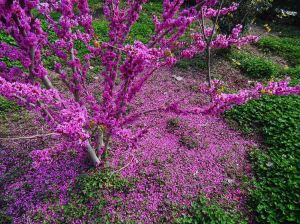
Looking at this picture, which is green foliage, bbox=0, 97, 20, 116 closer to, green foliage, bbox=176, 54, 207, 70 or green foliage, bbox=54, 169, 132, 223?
green foliage, bbox=54, 169, 132, 223

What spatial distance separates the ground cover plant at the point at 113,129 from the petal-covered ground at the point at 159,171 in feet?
0.05

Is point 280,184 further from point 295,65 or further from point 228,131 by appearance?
point 295,65

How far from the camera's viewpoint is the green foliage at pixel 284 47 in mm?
8416

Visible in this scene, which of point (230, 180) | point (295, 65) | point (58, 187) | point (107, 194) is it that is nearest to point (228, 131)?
point (230, 180)

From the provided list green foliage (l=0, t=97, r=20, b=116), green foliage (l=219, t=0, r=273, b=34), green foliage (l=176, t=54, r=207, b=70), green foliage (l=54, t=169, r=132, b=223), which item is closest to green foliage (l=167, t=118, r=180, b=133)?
green foliage (l=54, t=169, r=132, b=223)

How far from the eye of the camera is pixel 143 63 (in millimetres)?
2598

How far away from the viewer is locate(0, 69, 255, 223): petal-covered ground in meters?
3.84

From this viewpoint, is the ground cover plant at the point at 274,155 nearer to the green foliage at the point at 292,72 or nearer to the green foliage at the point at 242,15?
the green foliage at the point at 292,72

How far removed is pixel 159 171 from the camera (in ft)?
14.3

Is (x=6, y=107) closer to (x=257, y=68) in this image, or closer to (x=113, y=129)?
(x=113, y=129)

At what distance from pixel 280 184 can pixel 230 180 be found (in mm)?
734

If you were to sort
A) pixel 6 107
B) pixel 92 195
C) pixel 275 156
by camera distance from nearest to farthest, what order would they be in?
1. pixel 92 195
2. pixel 275 156
3. pixel 6 107

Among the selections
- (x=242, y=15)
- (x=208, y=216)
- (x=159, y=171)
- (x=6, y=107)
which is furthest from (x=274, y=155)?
(x=6, y=107)

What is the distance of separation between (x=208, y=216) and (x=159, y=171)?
104 centimetres
